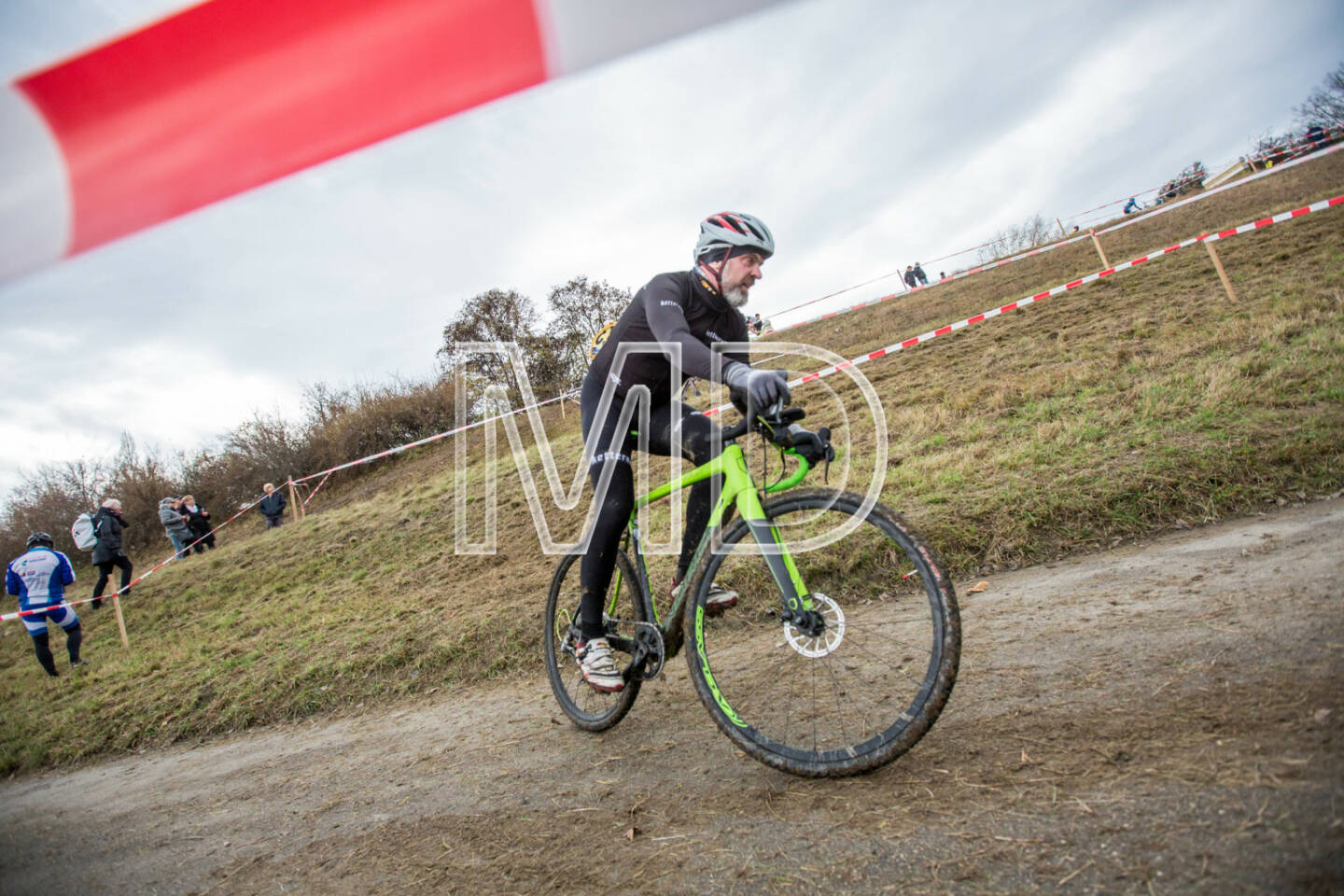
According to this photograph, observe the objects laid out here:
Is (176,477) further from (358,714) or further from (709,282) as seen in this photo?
(709,282)

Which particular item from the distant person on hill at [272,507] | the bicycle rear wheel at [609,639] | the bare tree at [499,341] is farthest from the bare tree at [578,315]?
the bicycle rear wheel at [609,639]

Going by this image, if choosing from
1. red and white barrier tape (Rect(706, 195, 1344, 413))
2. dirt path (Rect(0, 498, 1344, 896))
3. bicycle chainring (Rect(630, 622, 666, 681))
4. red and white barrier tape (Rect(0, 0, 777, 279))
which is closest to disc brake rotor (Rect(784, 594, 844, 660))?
dirt path (Rect(0, 498, 1344, 896))

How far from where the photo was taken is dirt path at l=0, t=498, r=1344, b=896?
162 centimetres

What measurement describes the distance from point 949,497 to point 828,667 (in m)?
2.90

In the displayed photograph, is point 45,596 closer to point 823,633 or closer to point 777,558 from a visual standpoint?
point 777,558

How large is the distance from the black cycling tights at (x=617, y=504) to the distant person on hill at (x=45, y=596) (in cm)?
1067

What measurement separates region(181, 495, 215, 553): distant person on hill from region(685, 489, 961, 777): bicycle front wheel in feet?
63.0

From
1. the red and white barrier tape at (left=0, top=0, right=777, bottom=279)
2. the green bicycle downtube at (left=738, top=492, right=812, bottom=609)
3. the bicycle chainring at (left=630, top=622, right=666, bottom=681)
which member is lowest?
the bicycle chainring at (left=630, top=622, right=666, bottom=681)

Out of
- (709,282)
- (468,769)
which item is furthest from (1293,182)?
(468,769)

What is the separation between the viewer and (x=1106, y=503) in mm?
4691

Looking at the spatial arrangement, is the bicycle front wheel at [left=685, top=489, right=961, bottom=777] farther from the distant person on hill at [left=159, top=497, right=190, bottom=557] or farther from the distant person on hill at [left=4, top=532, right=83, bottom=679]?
the distant person on hill at [left=159, top=497, right=190, bottom=557]

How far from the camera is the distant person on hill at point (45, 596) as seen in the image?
9.68 metres

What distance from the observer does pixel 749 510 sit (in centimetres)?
273

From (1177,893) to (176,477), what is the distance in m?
33.1
